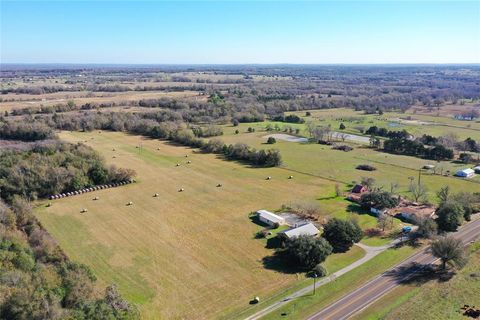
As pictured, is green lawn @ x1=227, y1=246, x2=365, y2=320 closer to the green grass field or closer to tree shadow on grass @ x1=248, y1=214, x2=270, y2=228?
the green grass field

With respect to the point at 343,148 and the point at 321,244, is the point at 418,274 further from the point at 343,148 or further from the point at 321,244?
the point at 343,148

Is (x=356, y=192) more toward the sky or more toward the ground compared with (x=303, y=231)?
more toward the ground

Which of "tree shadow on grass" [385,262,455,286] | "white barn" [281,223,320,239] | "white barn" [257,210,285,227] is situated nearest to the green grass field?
"tree shadow on grass" [385,262,455,286]

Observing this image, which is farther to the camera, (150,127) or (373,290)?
(150,127)

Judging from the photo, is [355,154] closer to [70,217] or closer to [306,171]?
[306,171]

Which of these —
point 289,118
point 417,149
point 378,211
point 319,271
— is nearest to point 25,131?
point 289,118

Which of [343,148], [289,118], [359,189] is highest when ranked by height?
[289,118]
